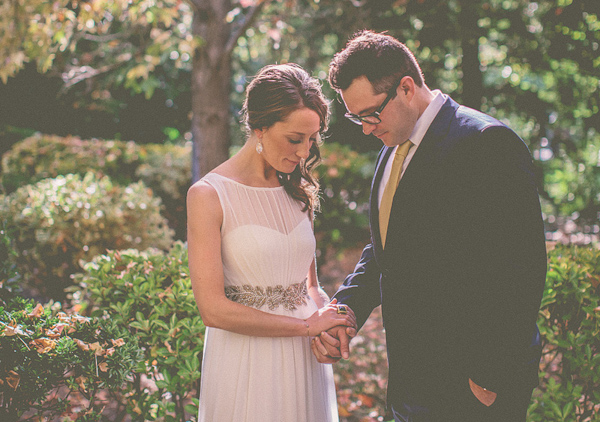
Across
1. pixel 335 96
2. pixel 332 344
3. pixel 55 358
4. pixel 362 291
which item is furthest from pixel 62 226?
pixel 332 344

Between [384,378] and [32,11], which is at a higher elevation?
[32,11]

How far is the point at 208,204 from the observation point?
2.17 metres

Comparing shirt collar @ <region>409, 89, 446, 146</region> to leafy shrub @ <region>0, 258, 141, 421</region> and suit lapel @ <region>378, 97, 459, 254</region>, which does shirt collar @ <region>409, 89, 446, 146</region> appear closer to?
suit lapel @ <region>378, 97, 459, 254</region>

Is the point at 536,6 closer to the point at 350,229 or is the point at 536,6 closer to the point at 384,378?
the point at 350,229

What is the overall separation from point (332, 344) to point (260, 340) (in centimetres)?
36

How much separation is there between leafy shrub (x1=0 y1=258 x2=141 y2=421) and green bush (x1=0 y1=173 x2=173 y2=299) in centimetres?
330

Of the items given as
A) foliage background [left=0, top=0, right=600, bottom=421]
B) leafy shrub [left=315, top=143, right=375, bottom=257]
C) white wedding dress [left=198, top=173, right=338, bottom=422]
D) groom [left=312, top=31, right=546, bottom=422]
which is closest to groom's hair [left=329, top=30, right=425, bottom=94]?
groom [left=312, top=31, right=546, bottom=422]

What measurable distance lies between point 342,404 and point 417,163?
11.4ft

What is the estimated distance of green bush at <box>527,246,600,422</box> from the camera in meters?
2.81

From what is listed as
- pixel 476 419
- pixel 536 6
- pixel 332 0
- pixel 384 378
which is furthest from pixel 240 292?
pixel 536 6

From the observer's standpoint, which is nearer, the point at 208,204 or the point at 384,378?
the point at 208,204

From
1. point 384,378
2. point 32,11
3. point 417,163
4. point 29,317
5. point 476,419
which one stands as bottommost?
point 384,378

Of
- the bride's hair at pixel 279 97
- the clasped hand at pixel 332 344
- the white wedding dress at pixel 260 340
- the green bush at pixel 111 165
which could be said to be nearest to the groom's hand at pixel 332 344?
the clasped hand at pixel 332 344

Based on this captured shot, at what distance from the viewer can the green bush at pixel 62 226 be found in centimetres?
551
